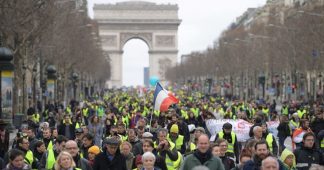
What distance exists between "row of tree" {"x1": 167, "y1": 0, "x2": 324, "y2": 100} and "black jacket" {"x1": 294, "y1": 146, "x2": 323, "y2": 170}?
4069 centimetres

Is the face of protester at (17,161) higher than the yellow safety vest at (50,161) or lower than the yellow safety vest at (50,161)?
higher

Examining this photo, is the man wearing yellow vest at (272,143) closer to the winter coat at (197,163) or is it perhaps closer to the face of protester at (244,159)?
the face of protester at (244,159)

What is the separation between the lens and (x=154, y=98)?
69.4 ft

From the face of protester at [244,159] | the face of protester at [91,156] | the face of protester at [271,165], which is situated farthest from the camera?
the face of protester at [91,156]

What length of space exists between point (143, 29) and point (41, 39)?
116909mm

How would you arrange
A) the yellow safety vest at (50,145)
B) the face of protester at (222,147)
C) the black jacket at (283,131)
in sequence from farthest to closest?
the black jacket at (283,131) < the yellow safety vest at (50,145) < the face of protester at (222,147)

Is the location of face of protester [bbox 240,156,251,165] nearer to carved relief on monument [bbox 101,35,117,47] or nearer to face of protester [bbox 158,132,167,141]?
face of protester [bbox 158,132,167,141]

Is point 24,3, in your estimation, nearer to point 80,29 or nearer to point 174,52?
point 80,29

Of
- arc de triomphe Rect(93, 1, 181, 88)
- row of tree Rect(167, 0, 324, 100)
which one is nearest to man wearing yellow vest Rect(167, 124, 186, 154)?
row of tree Rect(167, 0, 324, 100)

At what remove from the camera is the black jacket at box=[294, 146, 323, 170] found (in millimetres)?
13664

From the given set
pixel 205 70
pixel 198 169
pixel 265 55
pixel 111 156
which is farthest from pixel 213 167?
pixel 205 70

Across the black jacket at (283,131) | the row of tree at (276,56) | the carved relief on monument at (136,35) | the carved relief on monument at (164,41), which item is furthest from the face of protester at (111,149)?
the carved relief on monument at (136,35)

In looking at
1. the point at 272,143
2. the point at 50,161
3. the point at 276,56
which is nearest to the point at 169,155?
the point at 50,161

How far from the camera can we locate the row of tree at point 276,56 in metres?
63.9
